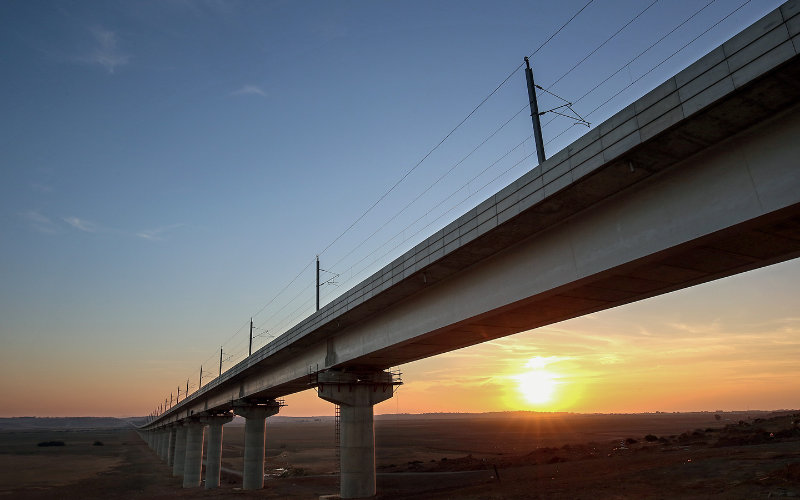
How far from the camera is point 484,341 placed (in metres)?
21.4

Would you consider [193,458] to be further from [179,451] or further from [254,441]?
[254,441]

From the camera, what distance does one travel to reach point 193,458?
54.1 metres

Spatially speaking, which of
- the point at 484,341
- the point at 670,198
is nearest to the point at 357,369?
the point at 484,341

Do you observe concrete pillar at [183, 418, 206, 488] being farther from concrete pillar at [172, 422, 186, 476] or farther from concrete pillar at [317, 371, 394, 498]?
concrete pillar at [317, 371, 394, 498]

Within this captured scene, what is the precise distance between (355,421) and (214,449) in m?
32.2

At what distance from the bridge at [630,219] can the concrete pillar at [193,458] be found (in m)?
40.6

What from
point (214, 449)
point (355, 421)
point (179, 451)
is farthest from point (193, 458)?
point (355, 421)

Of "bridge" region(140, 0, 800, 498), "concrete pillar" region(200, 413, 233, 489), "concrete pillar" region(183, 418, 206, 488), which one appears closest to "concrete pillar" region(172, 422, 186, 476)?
"concrete pillar" region(183, 418, 206, 488)

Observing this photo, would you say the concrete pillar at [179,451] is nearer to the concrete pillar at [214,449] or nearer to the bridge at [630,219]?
the concrete pillar at [214,449]

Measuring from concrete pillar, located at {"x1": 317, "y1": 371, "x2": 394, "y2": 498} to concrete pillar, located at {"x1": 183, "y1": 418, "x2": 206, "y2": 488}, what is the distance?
3542 centimetres

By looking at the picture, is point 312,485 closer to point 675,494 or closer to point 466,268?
point 675,494

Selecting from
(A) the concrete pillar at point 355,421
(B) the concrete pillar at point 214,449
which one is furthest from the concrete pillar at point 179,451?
(A) the concrete pillar at point 355,421

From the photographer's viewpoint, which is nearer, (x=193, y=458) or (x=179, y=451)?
(x=193, y=458)

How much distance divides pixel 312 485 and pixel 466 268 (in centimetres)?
3339
